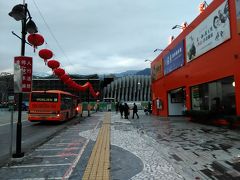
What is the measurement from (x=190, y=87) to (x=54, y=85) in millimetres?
75687

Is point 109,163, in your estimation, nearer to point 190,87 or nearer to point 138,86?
point 190,87

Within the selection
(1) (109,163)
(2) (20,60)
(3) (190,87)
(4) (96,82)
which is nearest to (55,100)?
(3) (190,87)

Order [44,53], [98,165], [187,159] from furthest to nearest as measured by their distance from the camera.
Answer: [44,53] < [187,159] < [98,165]

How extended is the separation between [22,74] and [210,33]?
47.2 ft

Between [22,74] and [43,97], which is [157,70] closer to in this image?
[43,97]

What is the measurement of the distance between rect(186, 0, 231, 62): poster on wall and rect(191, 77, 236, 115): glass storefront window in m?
2.51

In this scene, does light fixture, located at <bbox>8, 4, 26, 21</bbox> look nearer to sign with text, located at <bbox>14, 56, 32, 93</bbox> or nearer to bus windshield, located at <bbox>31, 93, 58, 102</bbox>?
sign with text, located at <bbox>14, 56, 32, 93</bbox>

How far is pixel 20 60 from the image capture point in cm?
875

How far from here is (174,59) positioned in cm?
2862

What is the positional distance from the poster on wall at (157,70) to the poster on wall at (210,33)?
11.2 meters

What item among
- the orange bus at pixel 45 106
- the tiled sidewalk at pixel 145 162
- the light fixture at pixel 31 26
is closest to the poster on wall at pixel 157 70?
the orange bus at pixel 45 106

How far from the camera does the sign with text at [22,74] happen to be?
842 cm

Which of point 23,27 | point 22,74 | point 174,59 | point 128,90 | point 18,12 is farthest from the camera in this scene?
point 128,90

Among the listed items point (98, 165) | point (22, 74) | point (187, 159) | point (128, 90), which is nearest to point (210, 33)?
point (187, 159)
